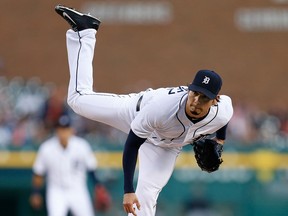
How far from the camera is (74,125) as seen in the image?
555 inches

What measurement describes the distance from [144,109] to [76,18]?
1.22 meters

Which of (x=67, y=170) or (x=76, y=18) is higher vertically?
(x=76, y=18)

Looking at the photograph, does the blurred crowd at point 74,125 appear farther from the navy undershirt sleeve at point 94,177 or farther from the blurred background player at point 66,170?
the navy undershirt sleeve at point 94,177

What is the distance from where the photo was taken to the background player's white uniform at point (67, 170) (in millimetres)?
11141

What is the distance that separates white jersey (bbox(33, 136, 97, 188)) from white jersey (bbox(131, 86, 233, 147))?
3.90 meters

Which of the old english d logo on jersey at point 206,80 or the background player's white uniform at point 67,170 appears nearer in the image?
the old english d logo on jersey at point 206,80

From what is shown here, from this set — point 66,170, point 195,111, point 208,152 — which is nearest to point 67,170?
point 66,170

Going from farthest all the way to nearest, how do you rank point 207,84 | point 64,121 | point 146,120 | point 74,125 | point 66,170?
point 74,125, point 66,170, point 64,121, point 146,120, point 207,84

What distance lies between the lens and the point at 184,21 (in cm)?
1945

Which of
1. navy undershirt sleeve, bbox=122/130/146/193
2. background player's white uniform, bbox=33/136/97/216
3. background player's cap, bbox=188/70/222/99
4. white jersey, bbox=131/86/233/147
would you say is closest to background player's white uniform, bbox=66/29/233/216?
white jersey, bbox=131/86/233/147

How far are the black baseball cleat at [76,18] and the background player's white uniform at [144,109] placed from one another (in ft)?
0.16

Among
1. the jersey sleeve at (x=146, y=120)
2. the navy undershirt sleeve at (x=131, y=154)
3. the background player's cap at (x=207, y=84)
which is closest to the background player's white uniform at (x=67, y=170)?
the navy undershirt sleeve at (x=131, y=154)

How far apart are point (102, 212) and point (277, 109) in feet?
15.7

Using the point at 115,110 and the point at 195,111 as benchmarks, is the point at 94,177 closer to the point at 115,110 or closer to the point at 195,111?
the point at 115,110
